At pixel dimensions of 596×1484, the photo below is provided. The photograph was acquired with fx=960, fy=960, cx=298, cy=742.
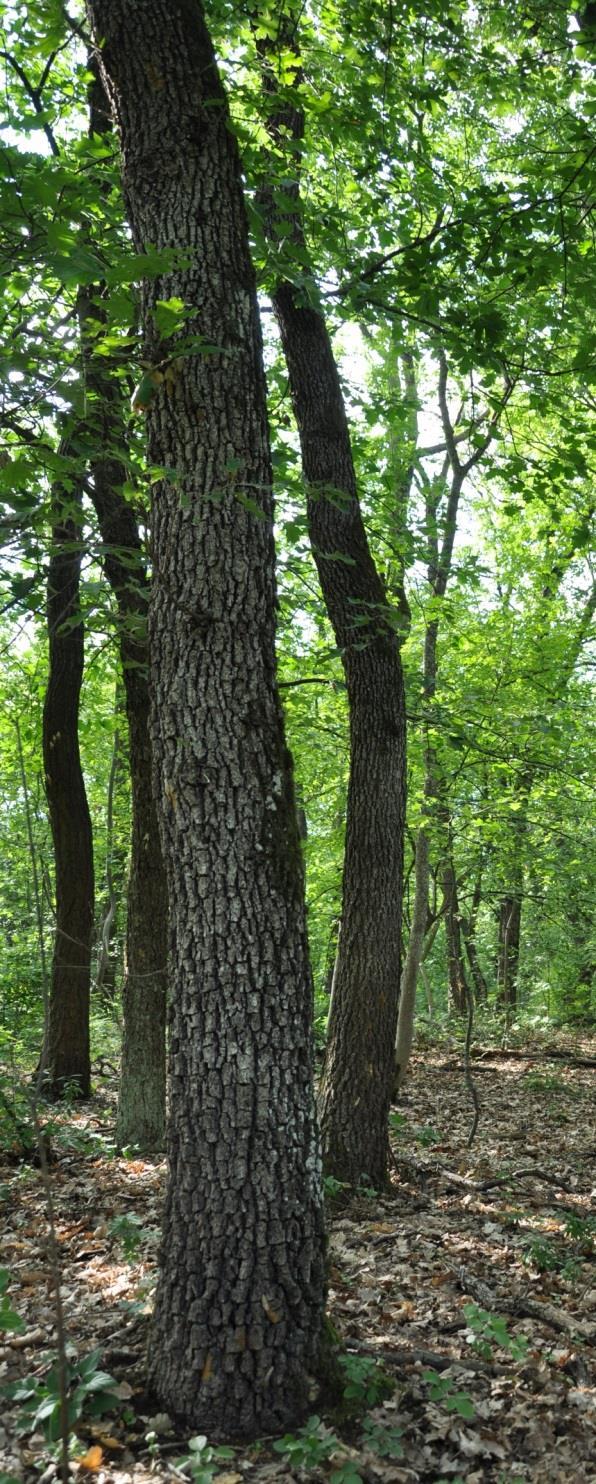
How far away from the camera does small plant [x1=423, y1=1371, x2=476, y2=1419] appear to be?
3139 millimetres

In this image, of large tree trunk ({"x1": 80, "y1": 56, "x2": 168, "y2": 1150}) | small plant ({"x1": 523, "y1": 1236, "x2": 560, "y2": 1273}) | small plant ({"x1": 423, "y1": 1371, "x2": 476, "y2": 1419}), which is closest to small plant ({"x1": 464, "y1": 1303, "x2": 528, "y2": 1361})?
small plant ({"x1": 423, "y1": 1371, "x2": 476, "y2": 1419})

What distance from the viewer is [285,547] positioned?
8.22 meters

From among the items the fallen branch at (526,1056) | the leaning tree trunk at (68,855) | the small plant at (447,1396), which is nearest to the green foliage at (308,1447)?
the small plant at (447,1396)

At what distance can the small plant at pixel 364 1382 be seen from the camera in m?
3.27

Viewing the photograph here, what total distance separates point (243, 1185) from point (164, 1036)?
4.01 metres

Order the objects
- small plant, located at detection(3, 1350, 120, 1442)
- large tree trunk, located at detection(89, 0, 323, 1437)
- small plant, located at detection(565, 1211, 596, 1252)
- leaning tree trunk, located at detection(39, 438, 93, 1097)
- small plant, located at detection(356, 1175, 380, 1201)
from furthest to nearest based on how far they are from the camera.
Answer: leaning tree trunk, located at detection(39, 438, 93, 1097), small plant, located at detection(356, 1175, 380, 1201), small plant, located at detection(565, 1211, 596, 1252), large tree trunk, located at detection(89, 0, 323, 1437), small plant, located at detection(3, 1350, 120, 1442)

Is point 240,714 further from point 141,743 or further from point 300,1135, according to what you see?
point 141,743

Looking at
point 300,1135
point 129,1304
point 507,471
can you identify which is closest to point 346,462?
point 507,471

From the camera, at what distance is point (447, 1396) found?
10.9ft

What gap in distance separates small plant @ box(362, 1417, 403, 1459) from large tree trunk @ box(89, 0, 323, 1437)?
0.25m

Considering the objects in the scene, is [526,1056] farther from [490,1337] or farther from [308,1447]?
[308,1447]

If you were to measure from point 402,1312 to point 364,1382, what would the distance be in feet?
3.01

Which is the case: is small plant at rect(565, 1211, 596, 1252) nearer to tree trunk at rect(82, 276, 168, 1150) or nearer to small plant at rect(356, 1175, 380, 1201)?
small plant at rect(356, 1175, 380, 1201)

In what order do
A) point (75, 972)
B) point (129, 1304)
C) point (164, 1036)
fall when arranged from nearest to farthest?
point (129, 1304)
point (164, 1036)
point (75, 972)
